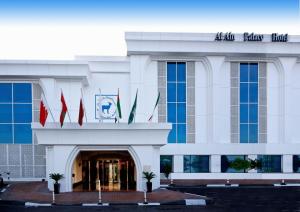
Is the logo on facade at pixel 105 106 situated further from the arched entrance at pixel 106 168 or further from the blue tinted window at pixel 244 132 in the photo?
the blue tinted window at pixel 244 132

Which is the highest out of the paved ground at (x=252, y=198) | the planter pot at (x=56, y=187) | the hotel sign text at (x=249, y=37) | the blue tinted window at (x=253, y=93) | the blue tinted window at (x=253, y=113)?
the hotel sign text at (x=249, y=37)

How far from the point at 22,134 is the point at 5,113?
→ 266 cm

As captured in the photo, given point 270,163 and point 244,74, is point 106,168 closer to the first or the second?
point 270,163

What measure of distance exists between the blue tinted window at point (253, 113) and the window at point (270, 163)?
3846 mm

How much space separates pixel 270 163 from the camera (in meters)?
34.2

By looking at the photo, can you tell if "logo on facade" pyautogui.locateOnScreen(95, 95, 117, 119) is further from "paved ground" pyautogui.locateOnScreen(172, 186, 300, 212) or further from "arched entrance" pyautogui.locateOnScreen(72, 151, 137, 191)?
"paved ground" pyautogui.locateOnScreen(172, 186, 300, 212)

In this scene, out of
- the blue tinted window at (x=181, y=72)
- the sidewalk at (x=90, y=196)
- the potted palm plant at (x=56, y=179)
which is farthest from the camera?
the blue tinted window at (x=181, y=72)

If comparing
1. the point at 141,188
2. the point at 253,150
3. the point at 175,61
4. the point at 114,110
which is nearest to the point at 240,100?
the point at 253,150

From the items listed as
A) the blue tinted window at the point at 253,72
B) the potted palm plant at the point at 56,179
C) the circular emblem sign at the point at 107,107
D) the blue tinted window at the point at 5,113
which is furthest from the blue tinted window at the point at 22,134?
the blue tinted window at the point at 253,72

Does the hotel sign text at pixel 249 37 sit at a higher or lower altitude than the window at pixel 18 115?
higher

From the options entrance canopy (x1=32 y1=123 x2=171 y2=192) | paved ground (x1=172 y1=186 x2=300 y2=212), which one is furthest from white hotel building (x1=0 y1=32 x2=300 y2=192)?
entrance canopy (x1=32 y1=123 x2=171 y2=192)

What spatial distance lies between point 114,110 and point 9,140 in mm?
10862

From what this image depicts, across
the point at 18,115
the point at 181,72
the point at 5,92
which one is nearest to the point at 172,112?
the point at 181,72

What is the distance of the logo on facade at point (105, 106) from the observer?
33.7 metres
